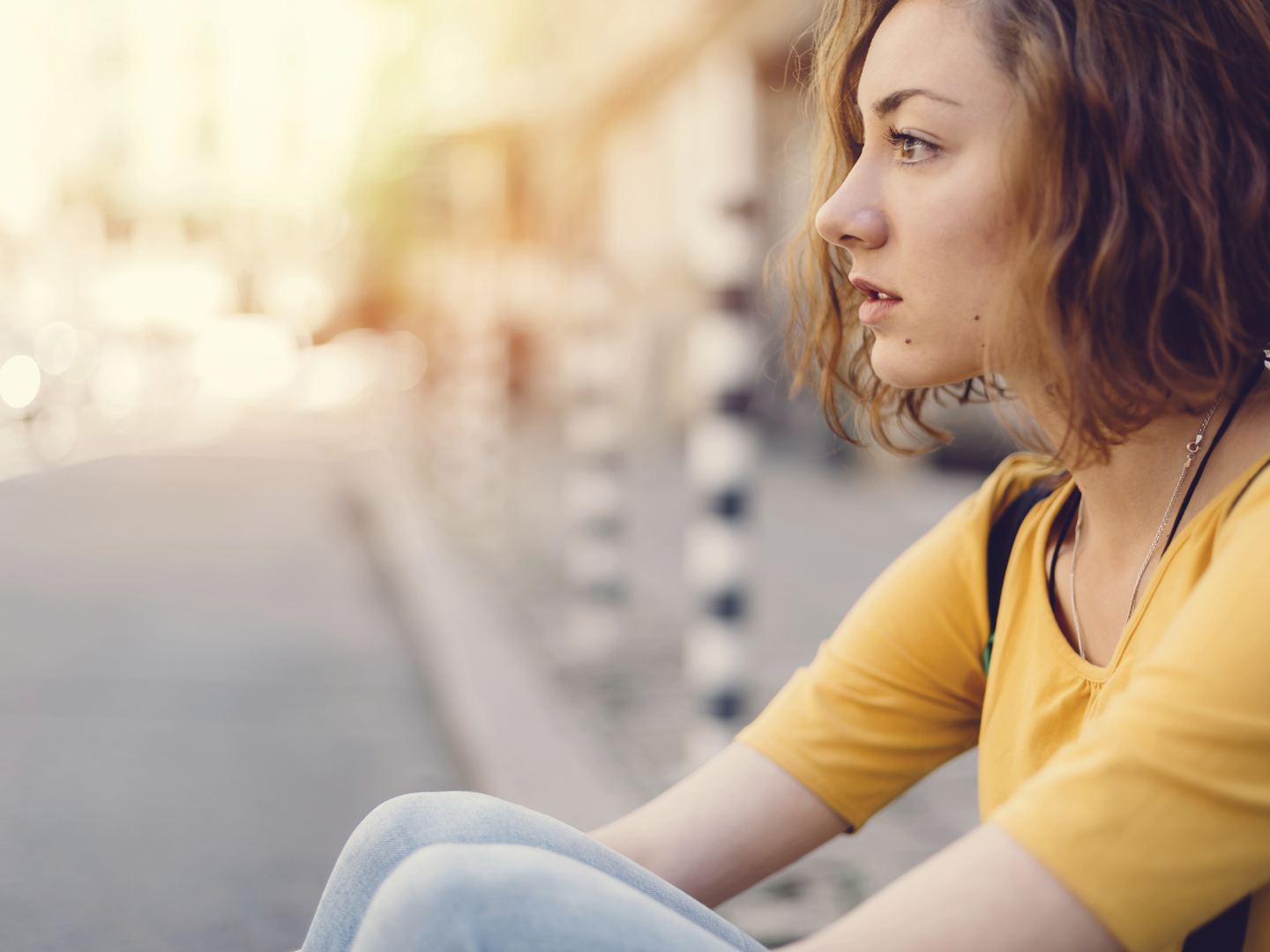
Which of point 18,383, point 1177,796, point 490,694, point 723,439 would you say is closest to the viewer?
point 1177,796

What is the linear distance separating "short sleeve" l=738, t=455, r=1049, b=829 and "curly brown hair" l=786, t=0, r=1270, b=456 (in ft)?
0.88

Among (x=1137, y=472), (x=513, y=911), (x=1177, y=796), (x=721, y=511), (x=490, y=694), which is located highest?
(x=1137, y=472)

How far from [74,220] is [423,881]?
3904cm

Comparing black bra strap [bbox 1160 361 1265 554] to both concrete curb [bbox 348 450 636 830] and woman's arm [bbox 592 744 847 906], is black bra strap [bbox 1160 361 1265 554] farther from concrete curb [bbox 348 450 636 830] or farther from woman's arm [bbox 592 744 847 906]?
concrete curb [bbox 348 450 636 830]

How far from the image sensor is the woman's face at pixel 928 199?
114 cm

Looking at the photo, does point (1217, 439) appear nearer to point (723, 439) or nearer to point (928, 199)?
point (928, 199)

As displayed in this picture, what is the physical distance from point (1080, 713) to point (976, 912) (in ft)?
1.02

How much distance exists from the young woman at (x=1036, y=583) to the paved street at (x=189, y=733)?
5.62ft

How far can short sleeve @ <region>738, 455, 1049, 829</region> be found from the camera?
1376mm

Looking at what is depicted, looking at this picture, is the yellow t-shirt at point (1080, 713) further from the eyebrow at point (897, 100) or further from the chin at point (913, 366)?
the eyebrow at point (897, 100)

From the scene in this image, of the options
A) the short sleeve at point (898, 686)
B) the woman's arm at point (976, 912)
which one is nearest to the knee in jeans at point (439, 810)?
the short sleeve at point (898, 686)

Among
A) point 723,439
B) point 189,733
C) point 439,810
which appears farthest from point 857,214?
point 189,733

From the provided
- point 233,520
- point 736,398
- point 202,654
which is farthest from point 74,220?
point 736,398

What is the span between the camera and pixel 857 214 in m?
1.26
